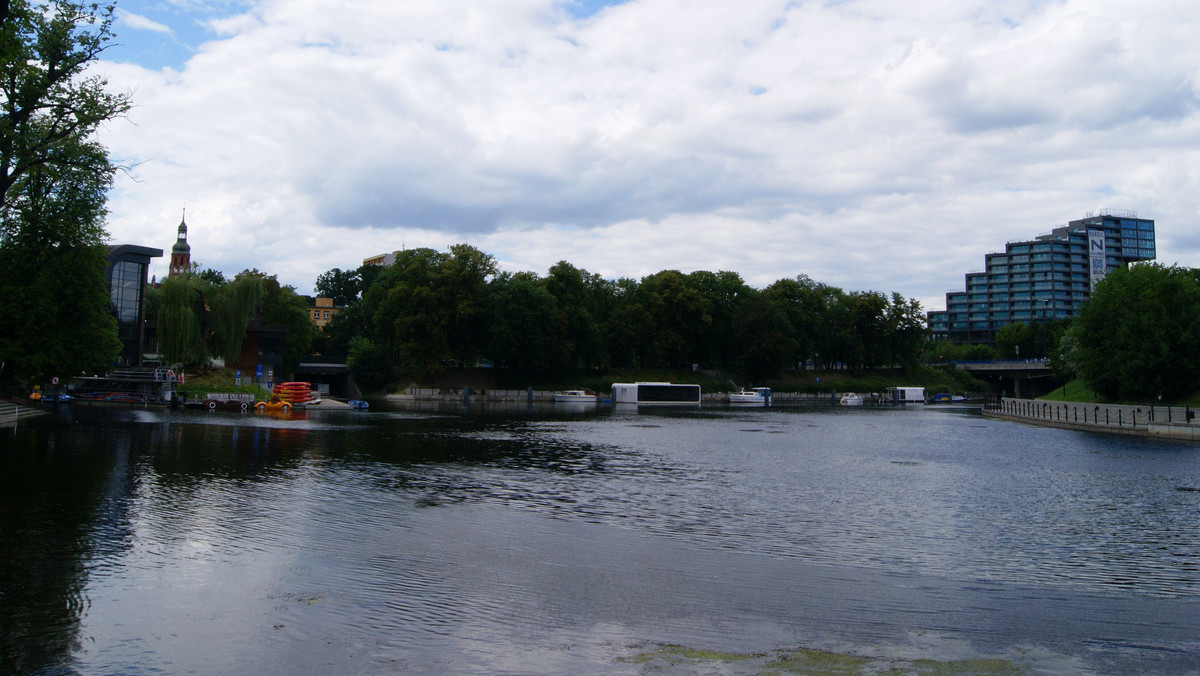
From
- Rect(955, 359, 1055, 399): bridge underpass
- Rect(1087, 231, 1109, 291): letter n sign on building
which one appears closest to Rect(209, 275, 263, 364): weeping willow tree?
Rect(955, 359, 1055, 399): bridge underpass

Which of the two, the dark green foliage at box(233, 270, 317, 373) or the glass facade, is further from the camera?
the dark green foliage at box(233, 270, 317, 373)

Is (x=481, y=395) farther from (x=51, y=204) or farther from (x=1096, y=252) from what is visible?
(x=1096, y=252)

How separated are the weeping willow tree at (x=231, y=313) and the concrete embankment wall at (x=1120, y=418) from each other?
6803cm

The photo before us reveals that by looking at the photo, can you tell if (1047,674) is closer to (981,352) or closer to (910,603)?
(910,603)

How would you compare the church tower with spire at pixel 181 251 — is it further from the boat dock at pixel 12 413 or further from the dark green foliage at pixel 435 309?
the boat dock at pixel 12 413

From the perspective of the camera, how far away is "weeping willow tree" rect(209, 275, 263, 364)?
243 feet

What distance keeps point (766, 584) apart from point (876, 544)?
4339 mm

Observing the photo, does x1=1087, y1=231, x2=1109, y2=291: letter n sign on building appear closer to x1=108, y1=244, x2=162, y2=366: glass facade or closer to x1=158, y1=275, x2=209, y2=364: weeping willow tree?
x1=158, y1=275, x2=209, y2=364: weeping willow tree

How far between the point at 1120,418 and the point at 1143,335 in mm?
12029

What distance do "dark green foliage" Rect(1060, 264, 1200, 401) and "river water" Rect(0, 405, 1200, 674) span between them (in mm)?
32580

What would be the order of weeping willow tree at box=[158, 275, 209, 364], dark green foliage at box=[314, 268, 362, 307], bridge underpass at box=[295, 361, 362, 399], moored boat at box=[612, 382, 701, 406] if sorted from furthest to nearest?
1. dark green foliage at box=[314, 268, 362, 307]
2. moored boat at box=[612, 382, 701, 406]
3. bridge underpass at box=[295, 361, 362, 399]
4. weeping willow tree at box=[158, 275, 209, 364]

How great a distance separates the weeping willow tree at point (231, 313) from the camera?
7394 centimetres

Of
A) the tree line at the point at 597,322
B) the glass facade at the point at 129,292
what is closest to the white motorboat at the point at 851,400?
the tree line at the point at 597,322

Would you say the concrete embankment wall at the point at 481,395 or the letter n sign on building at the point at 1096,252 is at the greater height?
the letter n sign on building at the point at 1096,252
